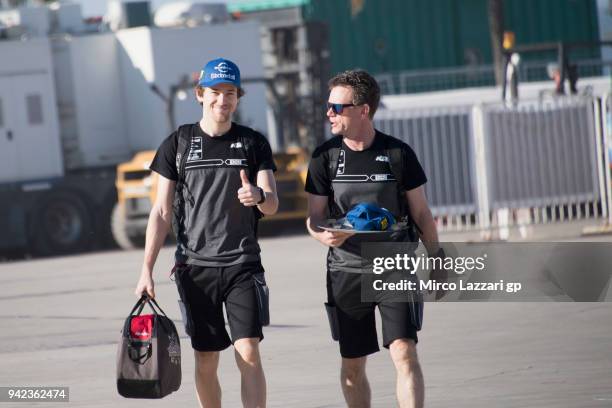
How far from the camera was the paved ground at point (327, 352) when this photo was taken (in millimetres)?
8484

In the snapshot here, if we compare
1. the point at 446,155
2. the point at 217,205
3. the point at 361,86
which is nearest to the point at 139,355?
the point at 217,205

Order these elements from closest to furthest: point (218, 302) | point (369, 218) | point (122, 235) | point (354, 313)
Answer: point (369, 218), point (354, 313), point (218, 302), point (122, 235)

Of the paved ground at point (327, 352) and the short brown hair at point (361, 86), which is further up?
the short brown hair at point (361, 86)

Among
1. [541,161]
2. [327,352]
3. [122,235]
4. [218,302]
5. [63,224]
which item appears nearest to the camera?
[218,302]

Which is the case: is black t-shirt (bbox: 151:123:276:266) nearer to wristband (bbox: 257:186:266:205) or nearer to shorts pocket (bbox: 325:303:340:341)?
wristband (bbox: 257:186:266:205)

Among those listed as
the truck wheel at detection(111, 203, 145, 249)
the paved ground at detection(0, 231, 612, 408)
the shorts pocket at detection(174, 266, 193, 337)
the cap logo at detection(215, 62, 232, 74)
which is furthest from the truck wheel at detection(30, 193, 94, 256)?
the cap logo at detection(215, 62, 232, 74)

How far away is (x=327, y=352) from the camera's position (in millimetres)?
10305

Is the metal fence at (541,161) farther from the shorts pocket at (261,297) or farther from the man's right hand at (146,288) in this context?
the man's right hand at (146,288)

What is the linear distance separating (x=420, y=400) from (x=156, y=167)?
69.6 inches

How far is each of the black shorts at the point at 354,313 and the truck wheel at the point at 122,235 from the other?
53.6ft

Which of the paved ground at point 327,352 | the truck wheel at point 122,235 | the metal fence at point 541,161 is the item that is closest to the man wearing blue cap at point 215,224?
the paved ground at point 327,352

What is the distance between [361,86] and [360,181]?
0.48 m

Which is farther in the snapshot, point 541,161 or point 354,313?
point 541,161

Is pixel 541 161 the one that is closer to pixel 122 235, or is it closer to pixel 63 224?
pixel 122 235
